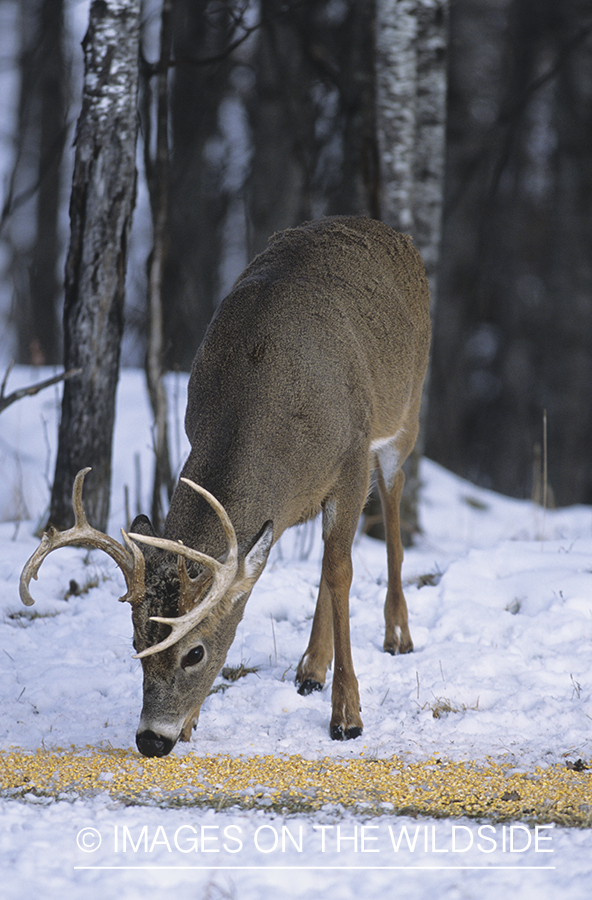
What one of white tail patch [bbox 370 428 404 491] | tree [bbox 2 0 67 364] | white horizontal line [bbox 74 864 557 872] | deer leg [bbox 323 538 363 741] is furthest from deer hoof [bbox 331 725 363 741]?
tree [bbox 2 0 67 364]

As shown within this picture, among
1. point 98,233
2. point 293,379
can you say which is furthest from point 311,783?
point 98,233

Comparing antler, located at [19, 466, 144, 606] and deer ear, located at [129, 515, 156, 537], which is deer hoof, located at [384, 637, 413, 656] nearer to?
deer ear, located at [129, 515, 156, 537]

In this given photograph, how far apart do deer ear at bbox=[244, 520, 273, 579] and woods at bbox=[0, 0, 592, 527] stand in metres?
4.89

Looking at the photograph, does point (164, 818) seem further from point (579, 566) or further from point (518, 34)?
point (518, 34)

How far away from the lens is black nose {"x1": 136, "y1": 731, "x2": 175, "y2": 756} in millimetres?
3609

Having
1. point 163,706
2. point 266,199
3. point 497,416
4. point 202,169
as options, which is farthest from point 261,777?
point 497,416

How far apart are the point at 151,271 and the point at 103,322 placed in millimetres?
1123

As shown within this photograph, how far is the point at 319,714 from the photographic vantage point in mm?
4453

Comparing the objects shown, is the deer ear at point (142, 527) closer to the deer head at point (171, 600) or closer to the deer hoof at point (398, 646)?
the deer head at point (171, 600)

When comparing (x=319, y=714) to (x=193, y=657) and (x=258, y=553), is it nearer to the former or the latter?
(x=193, y=657)

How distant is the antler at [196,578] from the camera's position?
341cm

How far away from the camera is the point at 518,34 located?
1977 centimetres

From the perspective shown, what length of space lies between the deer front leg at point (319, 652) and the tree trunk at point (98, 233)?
197 cm

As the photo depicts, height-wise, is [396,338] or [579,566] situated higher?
[396,338]
